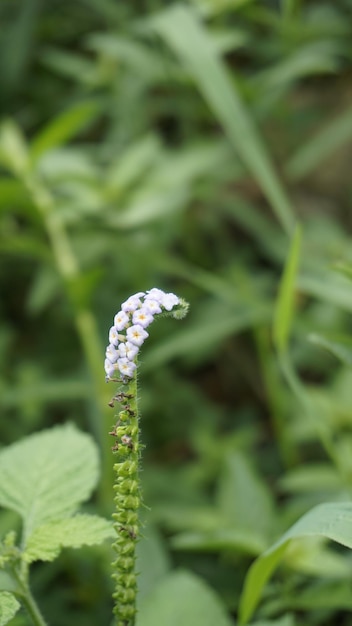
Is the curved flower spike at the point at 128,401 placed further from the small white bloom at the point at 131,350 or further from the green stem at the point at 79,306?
the green stem at the point at 79,306

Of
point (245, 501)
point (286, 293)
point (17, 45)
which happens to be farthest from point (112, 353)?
point (17, 45)

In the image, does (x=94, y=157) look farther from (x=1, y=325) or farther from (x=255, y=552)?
(x=255, y=552)

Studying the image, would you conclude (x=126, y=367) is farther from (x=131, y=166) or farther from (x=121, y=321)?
(x=131, y=166)

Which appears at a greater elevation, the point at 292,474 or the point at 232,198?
the point at 232,198

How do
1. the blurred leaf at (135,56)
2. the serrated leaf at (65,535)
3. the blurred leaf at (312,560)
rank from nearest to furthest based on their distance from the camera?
the serrated leaf at (65,535) < the blurred leaf at (312,560) < the blurred leaf at (135,56)

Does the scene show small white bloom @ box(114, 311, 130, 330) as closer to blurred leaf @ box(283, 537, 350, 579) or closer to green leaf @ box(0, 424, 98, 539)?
green leaf @ box(0, 424, 98, 539)

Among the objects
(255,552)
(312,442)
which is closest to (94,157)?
(312,442)

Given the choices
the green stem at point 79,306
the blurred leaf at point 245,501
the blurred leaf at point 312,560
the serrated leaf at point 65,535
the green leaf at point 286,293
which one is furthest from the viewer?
the green stem at point 79,306

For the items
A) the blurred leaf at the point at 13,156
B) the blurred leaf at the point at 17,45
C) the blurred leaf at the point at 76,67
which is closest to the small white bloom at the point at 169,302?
the blurred leaf at the point at 13,156
